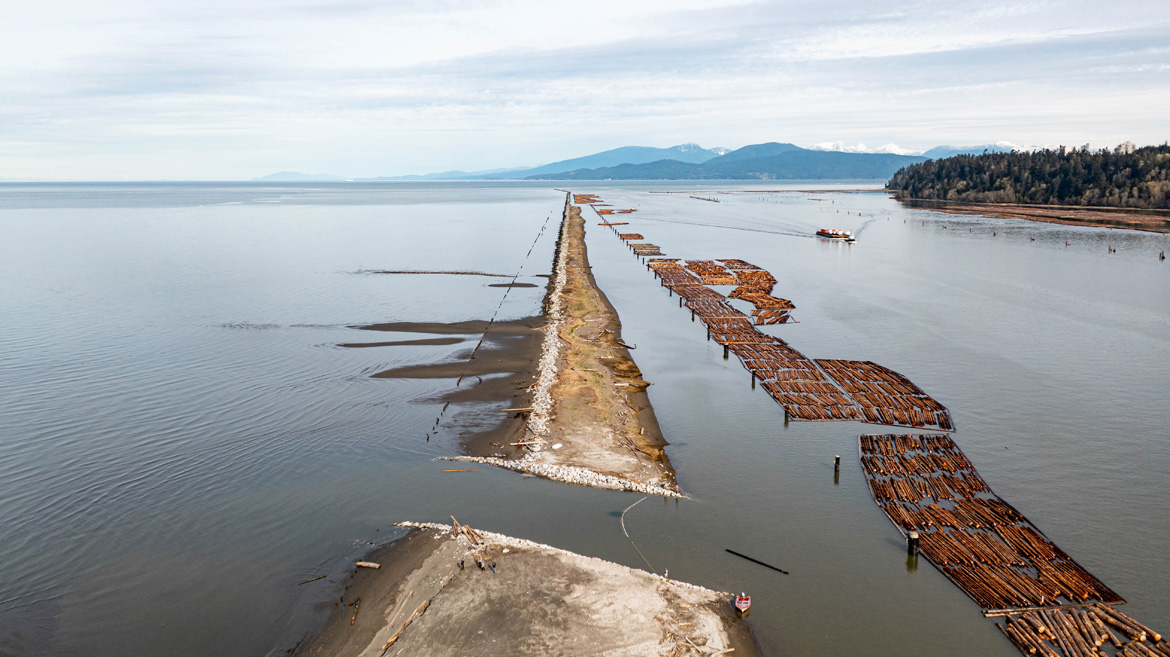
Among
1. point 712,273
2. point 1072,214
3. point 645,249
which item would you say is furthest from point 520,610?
point 1072,214

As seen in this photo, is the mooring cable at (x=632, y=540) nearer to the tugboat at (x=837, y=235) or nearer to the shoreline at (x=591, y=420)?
the shoreline at (x=591, y=420)

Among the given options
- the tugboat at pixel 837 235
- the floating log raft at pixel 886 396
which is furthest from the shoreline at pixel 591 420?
the tugboat at pixel 837 235

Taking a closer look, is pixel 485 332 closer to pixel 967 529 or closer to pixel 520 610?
pixel 520 610

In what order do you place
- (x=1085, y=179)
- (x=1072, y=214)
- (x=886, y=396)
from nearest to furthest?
(x=886, y=396)
(x=1072, y=214)
(x=1085, y=179)

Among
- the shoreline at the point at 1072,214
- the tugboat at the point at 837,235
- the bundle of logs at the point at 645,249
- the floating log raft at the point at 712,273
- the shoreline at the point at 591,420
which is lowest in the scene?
the shoreline at the point at 591,420

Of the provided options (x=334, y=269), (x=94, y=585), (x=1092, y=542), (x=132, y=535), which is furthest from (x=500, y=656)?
(x=334, y=269)
